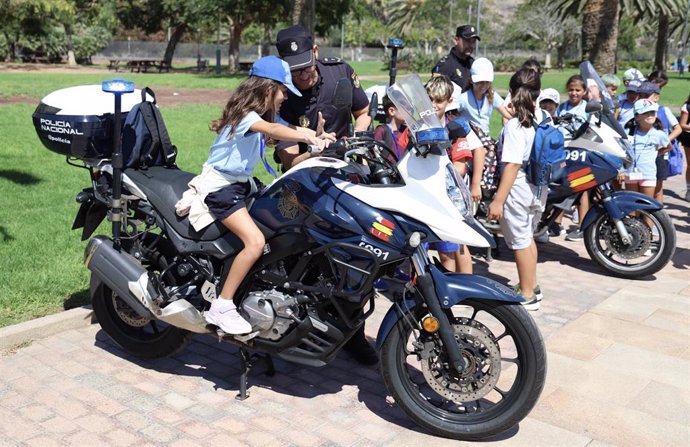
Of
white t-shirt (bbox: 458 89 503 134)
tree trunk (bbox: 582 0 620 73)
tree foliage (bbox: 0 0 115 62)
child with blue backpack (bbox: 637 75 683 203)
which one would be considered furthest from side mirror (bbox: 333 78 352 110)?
tree foliage (bbox: 0 0 115 62)

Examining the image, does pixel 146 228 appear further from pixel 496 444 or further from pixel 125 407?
pixel 496 444

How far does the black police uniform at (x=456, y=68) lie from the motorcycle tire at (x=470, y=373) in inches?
174

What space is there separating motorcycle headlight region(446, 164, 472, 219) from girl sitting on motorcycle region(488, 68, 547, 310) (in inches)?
75.7

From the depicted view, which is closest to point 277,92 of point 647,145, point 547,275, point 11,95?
point 547,275

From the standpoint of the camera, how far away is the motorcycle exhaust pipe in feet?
15.1

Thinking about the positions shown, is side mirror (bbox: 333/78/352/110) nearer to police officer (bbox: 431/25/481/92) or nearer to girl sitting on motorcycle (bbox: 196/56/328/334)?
girl sitting on motorcycle (bbox: 196/56/328/334)

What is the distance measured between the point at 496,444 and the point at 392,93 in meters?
1.86

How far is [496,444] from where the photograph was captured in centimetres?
407

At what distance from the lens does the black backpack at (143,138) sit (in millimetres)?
4859

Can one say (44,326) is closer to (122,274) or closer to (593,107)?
(122,274)

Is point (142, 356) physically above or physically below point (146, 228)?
→ below

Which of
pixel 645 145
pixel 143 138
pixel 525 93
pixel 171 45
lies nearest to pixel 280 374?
pixel 143 138

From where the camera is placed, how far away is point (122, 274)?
15.4ft

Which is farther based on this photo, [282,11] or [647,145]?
[282,11]
